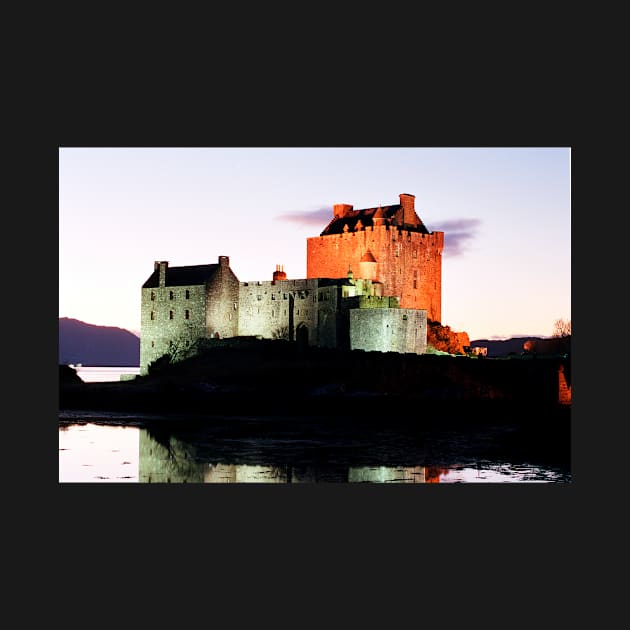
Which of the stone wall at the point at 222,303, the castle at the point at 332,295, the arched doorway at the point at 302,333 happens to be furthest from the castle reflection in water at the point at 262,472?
the stone wall at the point at 222,303

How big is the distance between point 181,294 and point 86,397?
31.6 ft

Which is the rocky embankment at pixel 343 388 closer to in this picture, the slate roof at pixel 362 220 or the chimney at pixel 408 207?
the slate roof at pixel 362 220

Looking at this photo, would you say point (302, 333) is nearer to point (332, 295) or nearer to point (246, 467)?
point (332, 295)

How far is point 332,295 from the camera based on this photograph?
151ft

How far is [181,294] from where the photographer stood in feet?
164

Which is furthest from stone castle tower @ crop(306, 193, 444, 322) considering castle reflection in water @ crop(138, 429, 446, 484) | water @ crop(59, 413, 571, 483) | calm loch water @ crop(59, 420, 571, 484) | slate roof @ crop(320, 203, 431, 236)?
castle reflection in water @ crop(138, 429, 446, 484)

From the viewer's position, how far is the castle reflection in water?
2130 cm

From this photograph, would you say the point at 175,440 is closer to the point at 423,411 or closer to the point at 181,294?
the point at 423,411

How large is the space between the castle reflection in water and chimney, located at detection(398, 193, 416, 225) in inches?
1232

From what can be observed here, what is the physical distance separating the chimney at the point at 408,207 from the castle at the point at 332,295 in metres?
0.05

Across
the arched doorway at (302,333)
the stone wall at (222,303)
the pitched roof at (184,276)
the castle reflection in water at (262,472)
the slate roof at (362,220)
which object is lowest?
the castle reflection in water at (262,472)

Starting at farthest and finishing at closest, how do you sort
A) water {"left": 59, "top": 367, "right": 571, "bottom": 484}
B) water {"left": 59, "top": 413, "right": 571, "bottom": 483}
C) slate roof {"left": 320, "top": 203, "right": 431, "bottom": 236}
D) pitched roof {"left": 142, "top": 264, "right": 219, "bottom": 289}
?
slate roof {"left": 320, "top": 203, "right": 431, "bottom": 236} < pitched roof {"left": 142, "top": 264, "right": 219, "bottom": 289} < water {"left": 59, "top": 367, "right": 571, "bottom": 484} < water {"left": 59, "top": 413, "right": 571, "bottom": 483}

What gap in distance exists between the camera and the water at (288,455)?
2184 cm

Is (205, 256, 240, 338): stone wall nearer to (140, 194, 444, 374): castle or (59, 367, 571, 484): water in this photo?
(140, 194, 444, 374): castle
